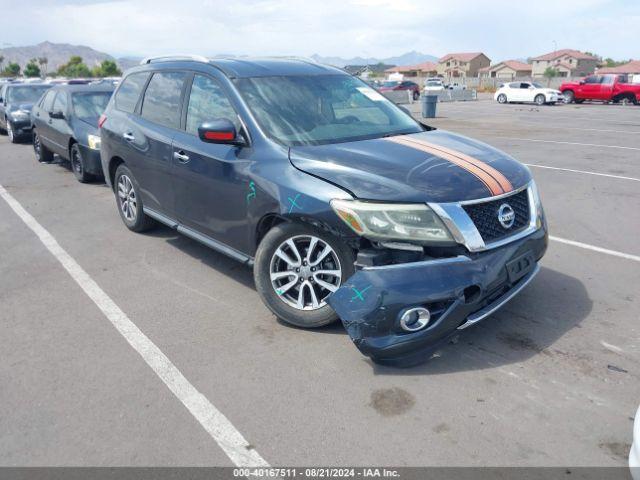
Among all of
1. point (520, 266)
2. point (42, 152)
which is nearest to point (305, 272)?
point (520, 266)

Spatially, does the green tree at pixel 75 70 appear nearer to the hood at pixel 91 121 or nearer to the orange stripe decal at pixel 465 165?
the hood at pixel 91 121

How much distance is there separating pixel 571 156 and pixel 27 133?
1359 centimetres

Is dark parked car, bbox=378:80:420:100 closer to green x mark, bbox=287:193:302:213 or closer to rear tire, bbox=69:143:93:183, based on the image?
rear tire, bbox=69:143:93:183

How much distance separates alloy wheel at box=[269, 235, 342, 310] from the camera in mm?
3722

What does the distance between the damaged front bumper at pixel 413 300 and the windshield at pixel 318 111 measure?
1327mm

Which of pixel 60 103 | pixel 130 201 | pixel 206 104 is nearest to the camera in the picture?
pixel 206 104

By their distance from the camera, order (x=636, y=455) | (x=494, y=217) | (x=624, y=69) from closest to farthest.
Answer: (x=636, y=455) → (x=494, y=217) → (x=624, y=69)

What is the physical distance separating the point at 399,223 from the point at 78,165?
25.7ft

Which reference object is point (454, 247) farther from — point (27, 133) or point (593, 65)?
point (593, 65)

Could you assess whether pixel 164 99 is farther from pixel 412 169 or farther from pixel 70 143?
pixel 70 143

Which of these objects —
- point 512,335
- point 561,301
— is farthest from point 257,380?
point 561,301

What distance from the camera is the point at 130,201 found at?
6.29m

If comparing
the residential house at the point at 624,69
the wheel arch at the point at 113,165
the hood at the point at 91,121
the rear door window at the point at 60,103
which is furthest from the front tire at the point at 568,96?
the residential house at the point at 624,69

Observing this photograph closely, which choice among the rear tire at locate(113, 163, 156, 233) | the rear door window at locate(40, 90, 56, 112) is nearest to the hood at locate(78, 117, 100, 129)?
the rear door window at locate(40, 90, 56, 112)
